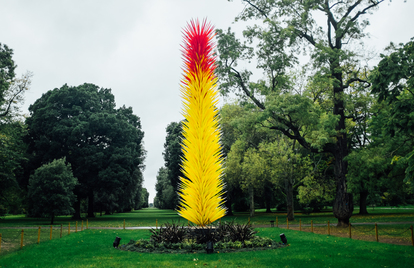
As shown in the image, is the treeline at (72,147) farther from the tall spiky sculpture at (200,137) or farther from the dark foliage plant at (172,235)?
the tall spiky sculpture at (200,137)

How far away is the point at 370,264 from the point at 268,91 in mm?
17460

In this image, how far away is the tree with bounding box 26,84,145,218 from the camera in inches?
1515

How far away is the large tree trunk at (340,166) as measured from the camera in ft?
74.8

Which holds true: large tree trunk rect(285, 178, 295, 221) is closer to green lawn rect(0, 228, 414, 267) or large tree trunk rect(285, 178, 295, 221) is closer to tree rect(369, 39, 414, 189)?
green lawn rect(0, 228, 414, 267)

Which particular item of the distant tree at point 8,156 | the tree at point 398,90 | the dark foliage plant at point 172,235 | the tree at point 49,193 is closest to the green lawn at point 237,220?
the tree at point 49,193

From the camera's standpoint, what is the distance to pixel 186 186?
1086cm

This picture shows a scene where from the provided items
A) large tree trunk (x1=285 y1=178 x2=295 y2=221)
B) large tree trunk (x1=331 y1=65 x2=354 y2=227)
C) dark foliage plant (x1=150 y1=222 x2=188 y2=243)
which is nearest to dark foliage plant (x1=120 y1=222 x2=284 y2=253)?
dark foliage plant (x1=150 y1=222 x2=188 y2=243)

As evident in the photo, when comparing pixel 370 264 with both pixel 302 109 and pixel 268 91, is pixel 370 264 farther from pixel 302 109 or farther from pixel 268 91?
pixel 268 91

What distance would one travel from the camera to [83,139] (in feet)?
133

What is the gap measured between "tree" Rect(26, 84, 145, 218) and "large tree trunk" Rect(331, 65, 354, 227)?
25.5 meters

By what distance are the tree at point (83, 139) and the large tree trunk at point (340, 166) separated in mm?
25533

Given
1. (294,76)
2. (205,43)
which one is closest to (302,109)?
(294,76)

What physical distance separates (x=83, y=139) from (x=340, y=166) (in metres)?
32.0

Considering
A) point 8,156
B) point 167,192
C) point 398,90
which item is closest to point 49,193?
point 8,156
